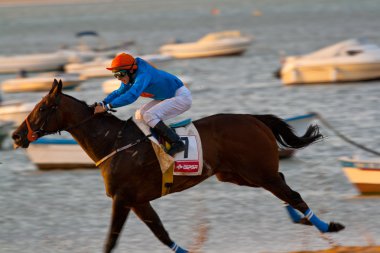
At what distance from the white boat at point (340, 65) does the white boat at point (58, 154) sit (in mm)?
19955

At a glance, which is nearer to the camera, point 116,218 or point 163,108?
point 116,218

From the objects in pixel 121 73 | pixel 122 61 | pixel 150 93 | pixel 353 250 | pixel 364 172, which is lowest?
pixel 364 172

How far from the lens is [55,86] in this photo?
13.1 m

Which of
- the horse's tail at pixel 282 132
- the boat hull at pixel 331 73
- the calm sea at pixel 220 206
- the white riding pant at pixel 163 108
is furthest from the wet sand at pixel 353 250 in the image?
the boat hull at pixel 331 73

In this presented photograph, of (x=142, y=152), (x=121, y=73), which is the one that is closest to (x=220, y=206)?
(x=142, y=152)

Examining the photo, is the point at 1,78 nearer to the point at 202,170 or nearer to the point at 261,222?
the point at 261,222

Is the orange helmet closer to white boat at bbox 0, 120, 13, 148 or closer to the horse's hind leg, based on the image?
the horse's hind leg

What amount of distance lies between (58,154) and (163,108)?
11840 millimetres

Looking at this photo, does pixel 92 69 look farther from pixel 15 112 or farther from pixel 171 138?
pixel 171 138

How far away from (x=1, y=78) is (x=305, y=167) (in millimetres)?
36691

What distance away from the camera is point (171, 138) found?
528 inches

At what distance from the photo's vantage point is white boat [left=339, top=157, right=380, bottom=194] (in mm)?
18911

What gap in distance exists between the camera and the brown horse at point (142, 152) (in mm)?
13172

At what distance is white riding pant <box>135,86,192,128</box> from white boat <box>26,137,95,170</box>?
11.2 m
